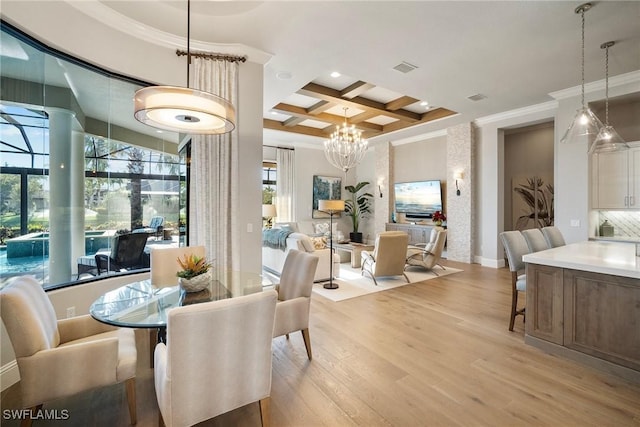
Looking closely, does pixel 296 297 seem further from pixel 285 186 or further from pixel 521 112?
pixel 285 186

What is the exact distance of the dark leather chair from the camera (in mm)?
3230

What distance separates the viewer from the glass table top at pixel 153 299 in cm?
171

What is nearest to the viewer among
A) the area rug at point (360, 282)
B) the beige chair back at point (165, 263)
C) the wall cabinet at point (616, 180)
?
the beige chair back at point (165, 263)

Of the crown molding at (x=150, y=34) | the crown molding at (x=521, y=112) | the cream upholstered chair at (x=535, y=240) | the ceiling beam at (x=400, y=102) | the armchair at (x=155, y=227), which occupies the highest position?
the ceiling beam at (x=400, y=102)

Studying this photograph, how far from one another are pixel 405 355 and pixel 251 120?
3.25 m

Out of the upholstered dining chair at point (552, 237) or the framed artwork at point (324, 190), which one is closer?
the upholstered dining chair at point (552, 237)

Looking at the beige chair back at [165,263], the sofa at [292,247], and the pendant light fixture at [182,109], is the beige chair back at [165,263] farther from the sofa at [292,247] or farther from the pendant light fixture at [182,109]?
the sofa at [292,247]

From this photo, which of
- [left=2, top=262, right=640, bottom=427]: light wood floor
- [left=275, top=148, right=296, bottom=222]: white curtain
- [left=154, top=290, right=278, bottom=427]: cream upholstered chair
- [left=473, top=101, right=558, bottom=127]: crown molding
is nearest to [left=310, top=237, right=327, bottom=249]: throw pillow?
[left=2, top=262, right=640, bottom=427]: light wood floor

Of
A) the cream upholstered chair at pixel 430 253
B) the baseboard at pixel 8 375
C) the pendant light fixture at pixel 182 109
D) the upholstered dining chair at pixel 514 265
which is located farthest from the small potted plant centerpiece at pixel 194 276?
the cream upholstered chair at pixel 430 253

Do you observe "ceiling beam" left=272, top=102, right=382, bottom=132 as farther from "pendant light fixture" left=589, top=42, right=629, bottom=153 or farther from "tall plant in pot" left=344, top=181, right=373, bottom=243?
"pendant light fixture" left=589, top=42, right=629, bottom=153

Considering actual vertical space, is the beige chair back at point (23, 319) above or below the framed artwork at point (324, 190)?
below

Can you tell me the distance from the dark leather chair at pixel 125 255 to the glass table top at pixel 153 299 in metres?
1.20

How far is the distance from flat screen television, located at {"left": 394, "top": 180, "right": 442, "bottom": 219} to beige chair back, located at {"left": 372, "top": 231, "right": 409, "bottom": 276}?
3.01 metres

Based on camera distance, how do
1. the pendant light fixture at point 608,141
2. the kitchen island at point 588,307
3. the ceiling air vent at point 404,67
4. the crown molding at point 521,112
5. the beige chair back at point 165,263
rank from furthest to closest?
the crown molding at point 521,112
the ceiling air vent at point 404,67
the pendant light fixture at point 608,141
the beige chair back at point 165,263
the kitchen island at point 588,307
